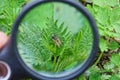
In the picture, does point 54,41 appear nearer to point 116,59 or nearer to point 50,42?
point 50,42

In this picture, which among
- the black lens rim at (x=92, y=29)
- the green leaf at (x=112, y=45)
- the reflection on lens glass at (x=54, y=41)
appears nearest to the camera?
the black lens rim at (x=92, y=29)

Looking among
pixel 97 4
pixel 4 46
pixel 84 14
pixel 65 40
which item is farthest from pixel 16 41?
pixel 97 4

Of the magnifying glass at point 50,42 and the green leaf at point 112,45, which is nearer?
the magnifying glass at point 50,42

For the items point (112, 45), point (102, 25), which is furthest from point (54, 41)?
point (112, 45)

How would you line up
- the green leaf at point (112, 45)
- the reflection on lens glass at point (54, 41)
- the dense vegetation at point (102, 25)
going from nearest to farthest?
the reflection on lens glass at point (54, 41) → the dense vegetation at point (102, 25) → the green leaf at point (112, 45)

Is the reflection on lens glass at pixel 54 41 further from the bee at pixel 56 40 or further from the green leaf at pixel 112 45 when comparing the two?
the green leaf at pixel 112 45

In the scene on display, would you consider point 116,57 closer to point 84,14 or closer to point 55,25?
point 55,25

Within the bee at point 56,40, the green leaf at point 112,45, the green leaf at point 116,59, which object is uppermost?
the bee at point 56,40

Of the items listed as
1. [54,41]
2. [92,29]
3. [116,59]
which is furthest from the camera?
[116,59]

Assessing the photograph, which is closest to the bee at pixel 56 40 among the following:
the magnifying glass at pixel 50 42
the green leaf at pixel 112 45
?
the magnifying glass at pixel 50 42
